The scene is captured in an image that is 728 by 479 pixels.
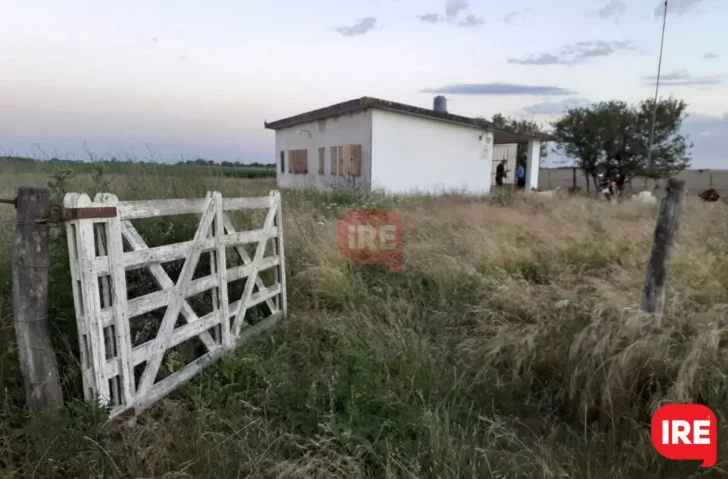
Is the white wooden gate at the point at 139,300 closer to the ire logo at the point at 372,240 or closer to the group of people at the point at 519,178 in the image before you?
the ire logo at the point at 372,240

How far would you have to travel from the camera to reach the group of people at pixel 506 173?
20.6 m

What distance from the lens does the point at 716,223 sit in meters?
6.94

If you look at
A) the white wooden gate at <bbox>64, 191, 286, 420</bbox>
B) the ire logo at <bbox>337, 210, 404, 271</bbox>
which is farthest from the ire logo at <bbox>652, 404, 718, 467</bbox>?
the ire logo at <bbox>337, 210, 404, 271</bbox>

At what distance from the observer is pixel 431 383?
3.06 meters

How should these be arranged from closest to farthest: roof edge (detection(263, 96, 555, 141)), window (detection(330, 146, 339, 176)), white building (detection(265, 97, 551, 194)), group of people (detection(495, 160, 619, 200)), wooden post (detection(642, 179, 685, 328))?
wooden post (detection(642, 179, 685, 328))
roof edge (detection(263, 96, 555, 141))
white building (detection(265, 97, 551, 194))
window (detection(330, 146, 339, 176))
group of people (detection(495, 160, 619, 200))

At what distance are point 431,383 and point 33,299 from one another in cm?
251

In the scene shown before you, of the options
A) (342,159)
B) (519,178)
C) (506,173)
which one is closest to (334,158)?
(342,159)

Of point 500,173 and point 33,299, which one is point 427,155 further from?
point 33,299

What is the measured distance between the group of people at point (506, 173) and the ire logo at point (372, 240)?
14.4 metres

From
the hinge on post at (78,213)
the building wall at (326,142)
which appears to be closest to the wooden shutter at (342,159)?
the building wall at (326,142)

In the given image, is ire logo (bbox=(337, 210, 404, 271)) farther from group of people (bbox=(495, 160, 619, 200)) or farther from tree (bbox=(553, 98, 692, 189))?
tree (bbox=(553, 98, 692, 189))

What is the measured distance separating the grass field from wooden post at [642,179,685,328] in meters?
0.16

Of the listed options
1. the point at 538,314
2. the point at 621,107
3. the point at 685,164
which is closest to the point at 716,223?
the point at 538,314

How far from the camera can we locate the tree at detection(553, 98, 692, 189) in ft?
84.0
